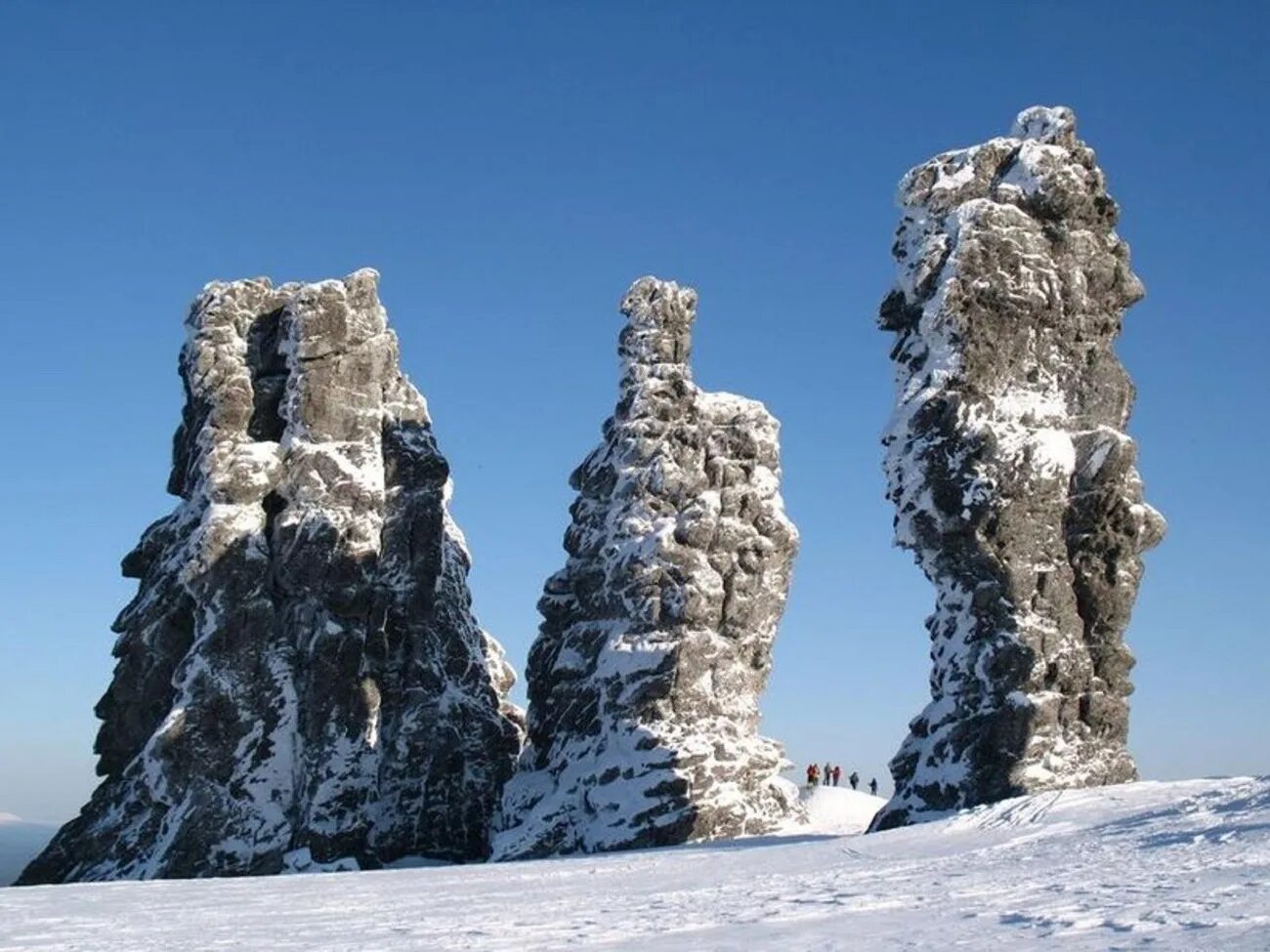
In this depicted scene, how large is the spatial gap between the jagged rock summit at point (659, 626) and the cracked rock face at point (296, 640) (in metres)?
4.73

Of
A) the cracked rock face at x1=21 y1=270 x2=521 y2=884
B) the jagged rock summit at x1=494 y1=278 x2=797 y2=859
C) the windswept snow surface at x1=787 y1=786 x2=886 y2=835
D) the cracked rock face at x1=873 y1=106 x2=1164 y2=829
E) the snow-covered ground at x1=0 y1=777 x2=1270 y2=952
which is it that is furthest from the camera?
the cracked rock face at x1=21 y1=270 x2=521 y2=884

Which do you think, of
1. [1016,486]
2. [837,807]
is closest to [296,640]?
[837,807]

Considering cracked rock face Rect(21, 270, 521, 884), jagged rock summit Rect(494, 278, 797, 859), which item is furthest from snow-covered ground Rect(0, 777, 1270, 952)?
cracked rock face Rect(21, 270, 521, 884)

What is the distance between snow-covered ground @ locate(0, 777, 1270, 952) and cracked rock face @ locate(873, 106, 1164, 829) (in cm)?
398

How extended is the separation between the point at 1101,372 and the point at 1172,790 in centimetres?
907

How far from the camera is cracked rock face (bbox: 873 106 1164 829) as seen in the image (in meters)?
24.7

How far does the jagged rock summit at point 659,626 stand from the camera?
33375 millimetres

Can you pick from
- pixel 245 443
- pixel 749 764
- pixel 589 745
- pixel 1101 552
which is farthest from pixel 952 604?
pixel 245 443

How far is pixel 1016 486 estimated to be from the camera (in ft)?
81.8

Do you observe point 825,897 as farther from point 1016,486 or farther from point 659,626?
point 659,626

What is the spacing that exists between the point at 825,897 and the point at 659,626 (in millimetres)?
21816

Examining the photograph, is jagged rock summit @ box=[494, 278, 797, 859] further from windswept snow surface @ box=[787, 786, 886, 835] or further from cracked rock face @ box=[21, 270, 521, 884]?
cracked rock face @ box=[21, 270, 521, 884]

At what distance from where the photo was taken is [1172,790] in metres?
20.0

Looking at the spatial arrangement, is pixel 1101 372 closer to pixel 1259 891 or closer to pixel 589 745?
pixel 589 745
